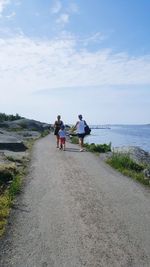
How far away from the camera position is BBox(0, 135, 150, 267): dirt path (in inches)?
299

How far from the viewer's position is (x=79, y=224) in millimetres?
9414

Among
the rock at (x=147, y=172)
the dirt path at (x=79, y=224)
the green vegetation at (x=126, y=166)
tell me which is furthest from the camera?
the green vegetation at (x=126, y=166)

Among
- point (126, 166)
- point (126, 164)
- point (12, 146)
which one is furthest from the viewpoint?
point (12, 146)

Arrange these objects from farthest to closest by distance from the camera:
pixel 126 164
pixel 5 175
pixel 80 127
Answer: pixel 80 127 < pixel 126 164 < pixel 5 175

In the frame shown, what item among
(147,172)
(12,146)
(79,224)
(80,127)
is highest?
(80,127)

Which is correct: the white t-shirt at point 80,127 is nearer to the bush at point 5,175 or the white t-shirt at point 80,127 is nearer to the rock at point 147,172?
the rock at point 147,172

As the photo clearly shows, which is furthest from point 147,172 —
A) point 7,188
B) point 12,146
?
point 12,146

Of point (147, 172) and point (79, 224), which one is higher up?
point (147, 172)

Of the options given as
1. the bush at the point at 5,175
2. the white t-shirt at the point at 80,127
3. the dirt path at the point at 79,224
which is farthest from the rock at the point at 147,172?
the white t-shirt at the point at 80,127

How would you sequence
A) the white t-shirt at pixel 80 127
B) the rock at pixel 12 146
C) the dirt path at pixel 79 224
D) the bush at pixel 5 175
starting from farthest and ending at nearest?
the white t-shirt at pixel 80 127 < the rock at pixel 12 146 < the bush at pixel 5 175 < the dirt path at pixel 79 224

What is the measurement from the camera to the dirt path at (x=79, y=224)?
7.59m

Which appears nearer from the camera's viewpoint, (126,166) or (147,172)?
(147,172)

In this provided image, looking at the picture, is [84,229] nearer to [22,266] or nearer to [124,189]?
[22,266]

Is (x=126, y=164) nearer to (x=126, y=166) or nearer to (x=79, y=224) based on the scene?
(x=126, y=166)
